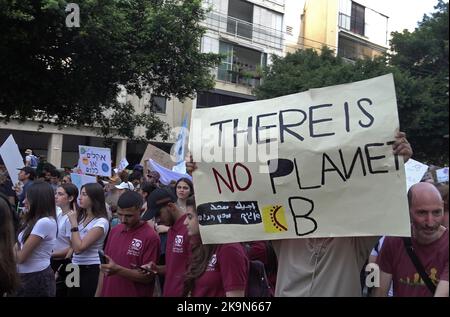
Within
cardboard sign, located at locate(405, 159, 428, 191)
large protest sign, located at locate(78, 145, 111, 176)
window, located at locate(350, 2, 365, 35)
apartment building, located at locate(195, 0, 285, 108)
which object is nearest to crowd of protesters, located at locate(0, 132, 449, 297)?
apartment building, located at locate(195, 0, 285, 108)

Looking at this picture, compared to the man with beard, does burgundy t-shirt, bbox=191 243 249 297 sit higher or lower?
lower

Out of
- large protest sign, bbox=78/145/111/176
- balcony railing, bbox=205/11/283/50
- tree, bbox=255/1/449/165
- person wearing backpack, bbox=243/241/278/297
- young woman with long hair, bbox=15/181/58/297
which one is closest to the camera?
person wearing backpack, bbox=243/241/278/297

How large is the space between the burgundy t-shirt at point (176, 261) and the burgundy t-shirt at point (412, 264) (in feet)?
3.71

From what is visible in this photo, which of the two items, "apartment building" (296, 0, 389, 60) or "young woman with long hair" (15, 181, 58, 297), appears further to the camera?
"apartment building" (296, 0, 389, 60)

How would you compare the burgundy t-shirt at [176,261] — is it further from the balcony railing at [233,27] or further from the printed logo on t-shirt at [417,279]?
the balcony railing at [233,27]

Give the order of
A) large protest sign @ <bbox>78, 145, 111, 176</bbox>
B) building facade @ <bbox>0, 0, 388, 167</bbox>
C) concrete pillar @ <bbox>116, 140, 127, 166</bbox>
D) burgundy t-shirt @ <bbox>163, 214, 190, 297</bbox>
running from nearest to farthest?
burgundy t-shirt @ <bbox>163, 214, 190, 297</bbox> < large protest sign @ <bbox>78, 145, 111, 176</bbox> < building facade @ <bbox>0, 0, 388, 167</bbox> < concrete pillar @ <bbox>116, 140, 127, 166</bbox>

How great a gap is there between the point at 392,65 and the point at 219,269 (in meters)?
18.6

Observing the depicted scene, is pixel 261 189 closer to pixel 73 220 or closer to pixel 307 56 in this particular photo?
pixel 73 220

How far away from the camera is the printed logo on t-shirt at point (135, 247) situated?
11.2 ft

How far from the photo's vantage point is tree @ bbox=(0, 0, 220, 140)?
962cm

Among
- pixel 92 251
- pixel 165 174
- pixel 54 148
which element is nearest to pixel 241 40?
pixel 165 174

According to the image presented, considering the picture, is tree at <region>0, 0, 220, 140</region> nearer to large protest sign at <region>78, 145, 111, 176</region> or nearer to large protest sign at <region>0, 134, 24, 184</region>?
large protest sign at <region>78, 145, 111, 176</region>

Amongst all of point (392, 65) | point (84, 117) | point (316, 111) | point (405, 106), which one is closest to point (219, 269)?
point (316, 111)

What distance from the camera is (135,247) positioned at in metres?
3.43
